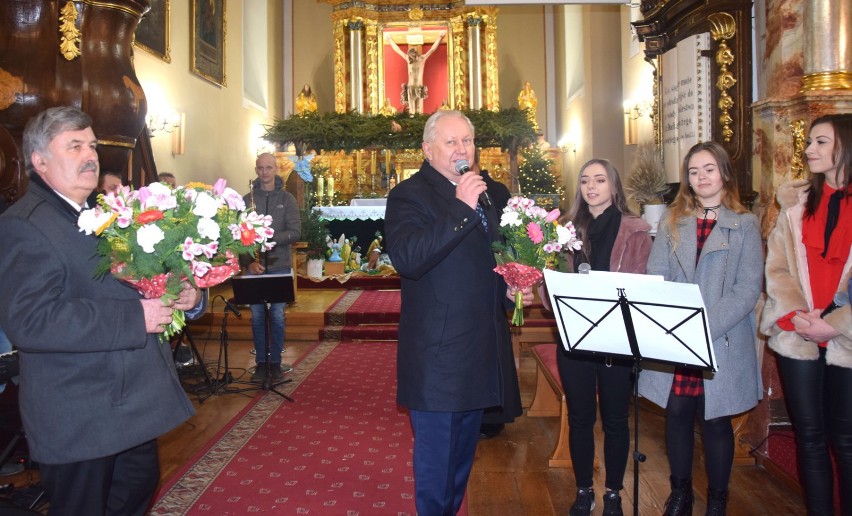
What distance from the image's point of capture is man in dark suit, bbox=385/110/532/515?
2432 mm

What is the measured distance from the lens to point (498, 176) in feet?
49.2

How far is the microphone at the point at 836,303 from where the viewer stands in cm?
267

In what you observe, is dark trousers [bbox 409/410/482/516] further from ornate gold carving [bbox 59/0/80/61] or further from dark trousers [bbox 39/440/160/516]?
ornate gold carving [bbox 59/0/80/61]

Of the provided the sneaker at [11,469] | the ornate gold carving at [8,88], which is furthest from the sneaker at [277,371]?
the ornate gold carving at [8,88]

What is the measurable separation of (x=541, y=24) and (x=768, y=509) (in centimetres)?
1560

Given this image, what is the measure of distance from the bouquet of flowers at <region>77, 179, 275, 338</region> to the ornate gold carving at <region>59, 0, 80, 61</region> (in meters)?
3.26

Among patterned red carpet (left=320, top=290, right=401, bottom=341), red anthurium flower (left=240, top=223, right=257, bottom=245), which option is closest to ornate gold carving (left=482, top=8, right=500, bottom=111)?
patterned red carpet (left=320, top=290, right=401, bottom=341)

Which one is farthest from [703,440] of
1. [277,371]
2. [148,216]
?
[277,371]

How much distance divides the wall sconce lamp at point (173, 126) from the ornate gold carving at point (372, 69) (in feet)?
21.3

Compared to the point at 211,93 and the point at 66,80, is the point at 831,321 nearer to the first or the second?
the point at 66,80

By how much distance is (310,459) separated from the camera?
13.2 ft

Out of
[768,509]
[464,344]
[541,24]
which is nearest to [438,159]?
[464,344]

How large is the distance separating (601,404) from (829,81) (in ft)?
7.41

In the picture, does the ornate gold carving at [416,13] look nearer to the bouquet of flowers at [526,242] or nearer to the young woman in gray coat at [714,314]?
the young woman in gray coat at [714,314]
